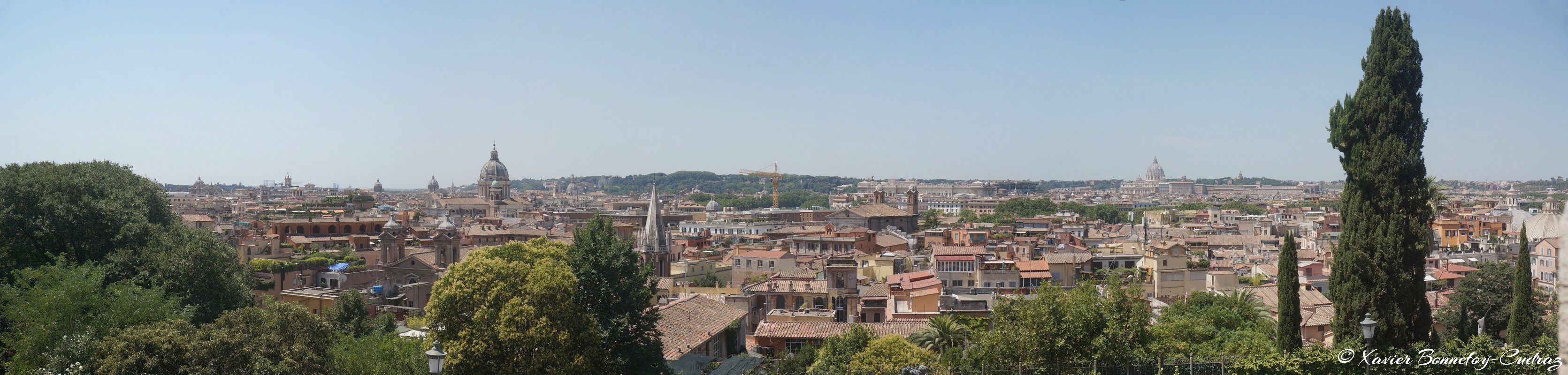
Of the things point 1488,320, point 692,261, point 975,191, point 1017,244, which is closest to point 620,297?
point 1488,320

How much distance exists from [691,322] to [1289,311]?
36.3ft

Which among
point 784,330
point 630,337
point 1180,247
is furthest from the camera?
point 1180,247

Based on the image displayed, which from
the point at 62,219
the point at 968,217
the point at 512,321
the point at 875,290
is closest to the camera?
the point at 512,321

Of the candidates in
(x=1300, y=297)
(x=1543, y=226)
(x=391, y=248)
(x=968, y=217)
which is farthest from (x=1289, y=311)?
(x=968, y=217)

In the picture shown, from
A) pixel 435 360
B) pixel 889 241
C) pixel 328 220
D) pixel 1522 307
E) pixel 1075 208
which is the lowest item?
pixel 1075 208

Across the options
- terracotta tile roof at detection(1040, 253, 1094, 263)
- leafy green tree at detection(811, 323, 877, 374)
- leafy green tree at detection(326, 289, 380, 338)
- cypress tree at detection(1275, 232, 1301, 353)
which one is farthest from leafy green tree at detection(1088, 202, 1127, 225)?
cypress tree at detection(1275, 232, 1301, 353)

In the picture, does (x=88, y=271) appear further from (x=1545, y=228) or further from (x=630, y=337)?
(x=1545, y=228)

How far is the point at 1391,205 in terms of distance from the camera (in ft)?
39.7

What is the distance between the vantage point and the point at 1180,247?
2622 cm

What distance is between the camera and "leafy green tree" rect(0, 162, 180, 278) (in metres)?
16.6

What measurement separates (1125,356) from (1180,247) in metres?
16.7

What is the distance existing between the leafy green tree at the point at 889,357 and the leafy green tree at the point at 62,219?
12972 millimetres

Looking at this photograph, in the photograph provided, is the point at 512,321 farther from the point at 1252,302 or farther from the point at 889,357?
the point at 1252,302

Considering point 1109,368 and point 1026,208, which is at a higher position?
point 1109,368
